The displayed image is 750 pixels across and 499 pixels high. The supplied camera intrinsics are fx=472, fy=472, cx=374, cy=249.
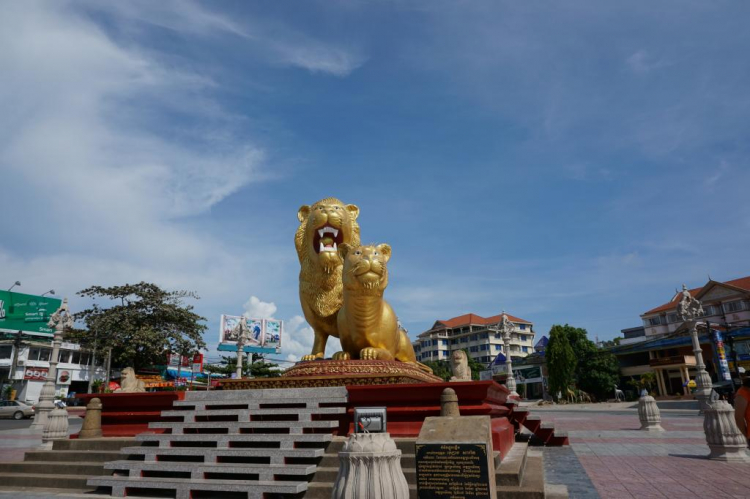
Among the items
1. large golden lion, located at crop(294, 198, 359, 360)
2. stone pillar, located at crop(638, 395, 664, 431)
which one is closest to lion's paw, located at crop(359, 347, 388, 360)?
large golden lion, located at crop(294, 198, 359, 360)

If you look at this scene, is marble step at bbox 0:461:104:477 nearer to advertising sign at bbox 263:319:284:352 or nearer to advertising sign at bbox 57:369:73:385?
advertising sign at bbox 57:369:73:385

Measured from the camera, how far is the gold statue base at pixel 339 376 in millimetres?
7266

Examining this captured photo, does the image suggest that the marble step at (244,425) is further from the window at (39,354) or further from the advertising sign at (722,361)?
the window at (39,354)

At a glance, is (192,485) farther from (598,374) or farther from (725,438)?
(598,374)

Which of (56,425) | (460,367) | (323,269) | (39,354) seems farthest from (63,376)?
(460,367)

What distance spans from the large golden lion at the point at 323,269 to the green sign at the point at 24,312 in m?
37.1

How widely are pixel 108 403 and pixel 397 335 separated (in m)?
5.40

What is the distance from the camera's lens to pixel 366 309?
8.16 m

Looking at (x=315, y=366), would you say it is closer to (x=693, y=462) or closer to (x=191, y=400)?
(x=191, y=400)

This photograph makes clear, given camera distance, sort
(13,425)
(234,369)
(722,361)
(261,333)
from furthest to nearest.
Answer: (261,333) < (234,369) < (13,425) < (722,361)

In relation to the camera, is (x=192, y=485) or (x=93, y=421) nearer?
(x=192, y=485)

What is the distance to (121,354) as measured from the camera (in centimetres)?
3275

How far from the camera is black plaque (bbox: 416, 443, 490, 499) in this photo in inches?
158

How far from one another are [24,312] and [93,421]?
37.4m
